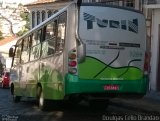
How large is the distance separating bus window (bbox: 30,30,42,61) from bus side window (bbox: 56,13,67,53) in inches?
88.5

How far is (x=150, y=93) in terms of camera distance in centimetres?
2427

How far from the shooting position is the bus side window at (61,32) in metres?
14.6

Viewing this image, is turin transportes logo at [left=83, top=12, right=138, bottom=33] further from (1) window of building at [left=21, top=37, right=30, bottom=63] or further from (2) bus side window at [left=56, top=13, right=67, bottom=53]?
(1) window of building at [left=21, top=37, right=30, bottom=63]

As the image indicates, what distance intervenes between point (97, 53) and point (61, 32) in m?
1.24

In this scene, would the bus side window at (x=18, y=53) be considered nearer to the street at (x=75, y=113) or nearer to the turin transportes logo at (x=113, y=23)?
the street at (x=75, y=113)

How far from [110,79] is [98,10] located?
1851mm

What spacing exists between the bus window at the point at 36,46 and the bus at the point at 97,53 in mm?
1811

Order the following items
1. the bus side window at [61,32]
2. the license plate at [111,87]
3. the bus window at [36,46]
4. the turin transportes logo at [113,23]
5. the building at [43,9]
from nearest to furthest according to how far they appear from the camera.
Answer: the turin transportes logo at [113,23] < the license plate at [111,87] < the bus side window at [61,32] < the bus window at [36,46] < the building at [43,9]

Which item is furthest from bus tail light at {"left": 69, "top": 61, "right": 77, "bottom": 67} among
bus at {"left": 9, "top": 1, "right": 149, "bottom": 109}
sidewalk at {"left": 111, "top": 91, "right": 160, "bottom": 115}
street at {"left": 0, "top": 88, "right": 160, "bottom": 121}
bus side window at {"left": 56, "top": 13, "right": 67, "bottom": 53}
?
sidewalk at {"left": 111, "top": 91, "right": 160, "bottom": 115}

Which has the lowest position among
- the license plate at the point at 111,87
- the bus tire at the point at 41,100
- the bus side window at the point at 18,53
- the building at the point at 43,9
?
the bus tire at the point at 41,100

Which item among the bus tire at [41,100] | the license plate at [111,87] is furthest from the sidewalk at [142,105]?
the bus tire at [41,100]

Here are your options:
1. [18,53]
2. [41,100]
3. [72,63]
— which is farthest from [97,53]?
[18,53]

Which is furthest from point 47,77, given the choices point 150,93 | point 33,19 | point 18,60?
point 33,19

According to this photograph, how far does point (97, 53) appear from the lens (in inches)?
563
